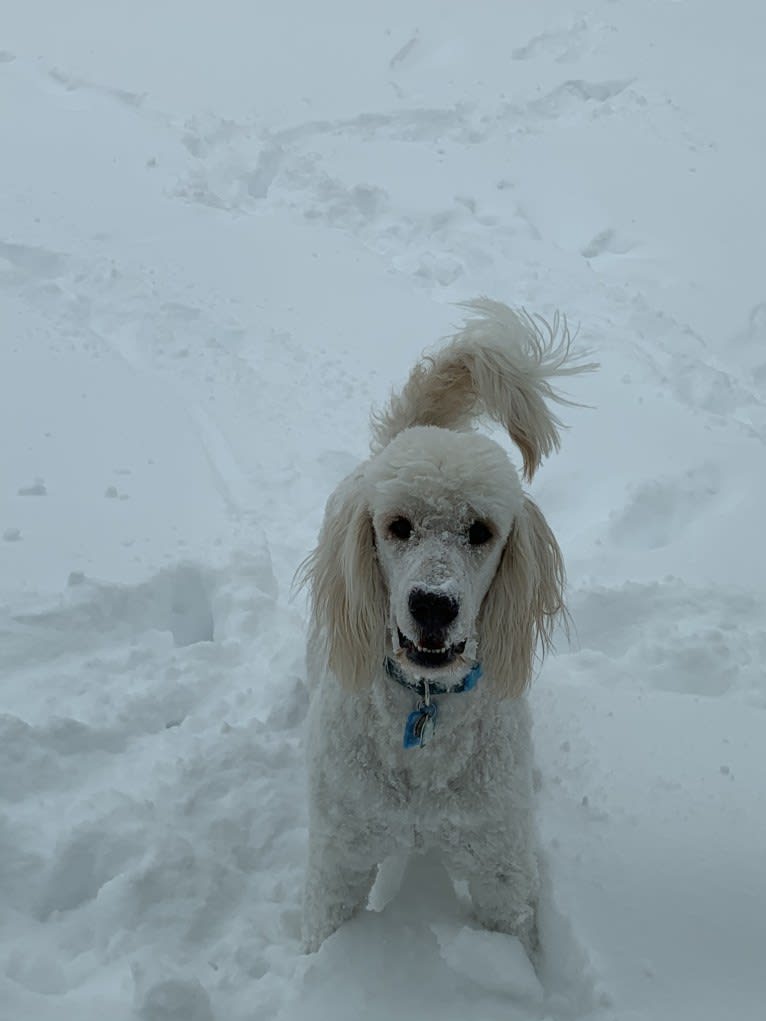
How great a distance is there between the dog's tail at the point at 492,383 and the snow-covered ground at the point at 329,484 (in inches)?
41.8

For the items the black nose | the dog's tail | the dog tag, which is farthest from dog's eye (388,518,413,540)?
the dog's tail

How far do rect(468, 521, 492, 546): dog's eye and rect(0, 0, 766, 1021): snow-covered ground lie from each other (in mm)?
1026

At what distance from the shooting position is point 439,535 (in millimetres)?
2223

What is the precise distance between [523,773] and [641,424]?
10.4 feet

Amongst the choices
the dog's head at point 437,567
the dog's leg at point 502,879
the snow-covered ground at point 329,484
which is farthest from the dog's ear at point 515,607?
the snow-covered ground at point 329,484

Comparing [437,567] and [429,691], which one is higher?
[437,567]

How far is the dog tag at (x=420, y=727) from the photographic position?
2.32 meters

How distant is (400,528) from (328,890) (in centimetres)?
105

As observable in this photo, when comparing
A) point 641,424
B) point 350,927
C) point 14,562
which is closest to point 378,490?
point 350,927

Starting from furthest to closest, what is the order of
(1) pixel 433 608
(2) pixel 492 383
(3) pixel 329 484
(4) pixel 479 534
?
1. (3) pixel 329 484
2. (2) pixel 492 383
3. (4) pixel 479 534
4. (1) pixel 433 608

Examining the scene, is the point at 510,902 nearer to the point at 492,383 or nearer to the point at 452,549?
the point at 452,549

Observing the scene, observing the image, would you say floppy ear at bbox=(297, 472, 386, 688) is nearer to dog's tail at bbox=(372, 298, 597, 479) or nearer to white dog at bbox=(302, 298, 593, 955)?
white dog at bbox=(302, 298, 593, 955)

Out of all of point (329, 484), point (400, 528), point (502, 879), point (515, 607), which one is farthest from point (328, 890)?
point (329, 484)

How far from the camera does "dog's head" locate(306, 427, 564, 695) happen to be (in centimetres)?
213
